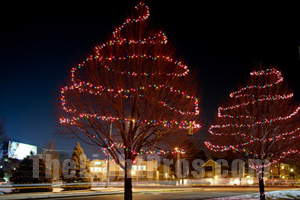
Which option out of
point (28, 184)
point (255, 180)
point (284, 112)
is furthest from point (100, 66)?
point (255, 180)

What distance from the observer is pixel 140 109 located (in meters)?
10.5

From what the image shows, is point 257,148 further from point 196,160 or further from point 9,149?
point 9,149

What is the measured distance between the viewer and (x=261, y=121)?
14797 mm

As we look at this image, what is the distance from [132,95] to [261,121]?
7.83m

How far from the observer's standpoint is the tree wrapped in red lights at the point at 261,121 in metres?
14.9

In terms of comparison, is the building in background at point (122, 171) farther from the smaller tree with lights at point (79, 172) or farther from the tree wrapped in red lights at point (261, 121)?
the tree wrapped in red lights at point (261, 121)

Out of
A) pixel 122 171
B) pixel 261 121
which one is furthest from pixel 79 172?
pixel 122 171

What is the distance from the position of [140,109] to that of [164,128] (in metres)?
1.18

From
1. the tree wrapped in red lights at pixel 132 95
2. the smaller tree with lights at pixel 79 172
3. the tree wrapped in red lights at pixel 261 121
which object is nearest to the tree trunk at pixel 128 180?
the tree wrapped in red lights at pixel 132 95

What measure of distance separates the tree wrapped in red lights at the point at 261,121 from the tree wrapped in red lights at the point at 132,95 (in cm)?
556

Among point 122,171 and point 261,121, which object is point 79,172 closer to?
point 261,121

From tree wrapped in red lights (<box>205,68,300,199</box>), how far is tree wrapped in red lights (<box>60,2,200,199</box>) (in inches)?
219

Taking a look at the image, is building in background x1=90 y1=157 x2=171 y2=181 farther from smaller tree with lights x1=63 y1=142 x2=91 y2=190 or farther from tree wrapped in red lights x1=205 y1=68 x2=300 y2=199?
tree wrapped in red lights x1=205 y1=68 x2=300 y2=199

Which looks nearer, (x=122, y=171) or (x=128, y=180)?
(x=128, y=180)
